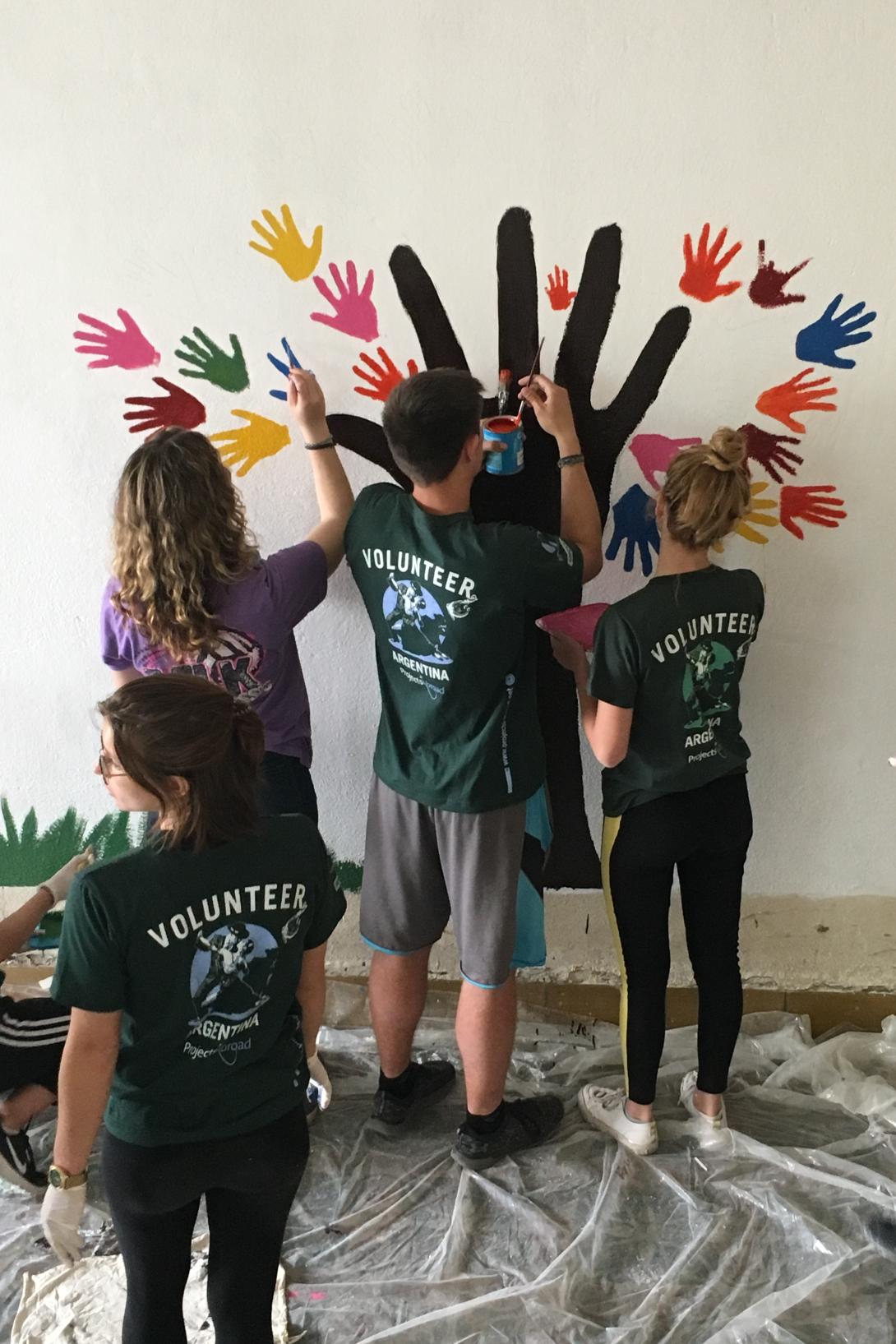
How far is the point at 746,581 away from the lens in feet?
5.55

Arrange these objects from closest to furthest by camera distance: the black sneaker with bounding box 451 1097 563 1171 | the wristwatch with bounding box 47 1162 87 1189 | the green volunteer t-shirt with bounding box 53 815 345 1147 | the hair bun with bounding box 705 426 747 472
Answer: the green volunteer t-shirt with bounding box 53 815 345 1147 → the wristwatch with bounding box 47 1162 87 1189 → the hair bun with bounding box 705 426 747 472 → the black sneaker with bounding box 451 1097 563 1171

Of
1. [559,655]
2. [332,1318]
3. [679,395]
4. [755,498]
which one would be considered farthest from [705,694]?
[332,1318]

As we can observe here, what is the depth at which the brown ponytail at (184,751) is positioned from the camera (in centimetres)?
114

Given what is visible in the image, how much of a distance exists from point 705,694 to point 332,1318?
122 centimetres

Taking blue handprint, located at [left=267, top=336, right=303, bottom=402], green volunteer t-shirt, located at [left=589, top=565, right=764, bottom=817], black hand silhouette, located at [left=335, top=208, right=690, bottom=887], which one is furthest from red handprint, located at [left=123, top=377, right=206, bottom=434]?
green volunteer t-shirt, located at [left=589, top=565, right=764, bottom=817]

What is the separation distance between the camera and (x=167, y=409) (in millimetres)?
1979

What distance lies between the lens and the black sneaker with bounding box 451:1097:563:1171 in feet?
6.21

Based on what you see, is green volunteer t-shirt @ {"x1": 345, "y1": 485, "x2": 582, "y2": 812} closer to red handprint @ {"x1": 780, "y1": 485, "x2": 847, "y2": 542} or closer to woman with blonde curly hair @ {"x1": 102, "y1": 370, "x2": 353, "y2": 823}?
woman with blonde curly hair @ {"x1": 102, "y1": 370, "x2": 353, "y2": 823}

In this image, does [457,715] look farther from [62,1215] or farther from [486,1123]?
[62,1215]

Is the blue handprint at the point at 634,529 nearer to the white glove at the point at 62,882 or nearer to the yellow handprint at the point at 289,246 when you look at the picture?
the yellow handprint at the point at 289,246

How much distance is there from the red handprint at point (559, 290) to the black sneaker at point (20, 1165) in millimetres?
1885

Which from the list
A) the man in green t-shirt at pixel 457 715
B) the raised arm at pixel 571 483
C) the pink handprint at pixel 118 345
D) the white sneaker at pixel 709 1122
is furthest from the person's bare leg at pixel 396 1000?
the pink handprint at pixel 118 345

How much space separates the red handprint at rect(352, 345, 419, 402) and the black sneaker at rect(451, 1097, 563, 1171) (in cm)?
147

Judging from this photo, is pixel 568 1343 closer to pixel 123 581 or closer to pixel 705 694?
pixel 705 694
